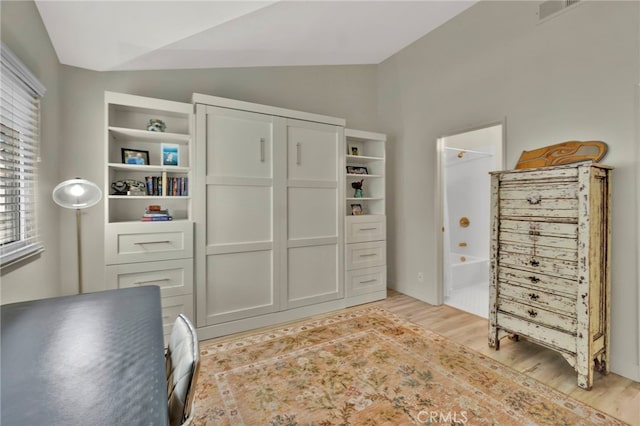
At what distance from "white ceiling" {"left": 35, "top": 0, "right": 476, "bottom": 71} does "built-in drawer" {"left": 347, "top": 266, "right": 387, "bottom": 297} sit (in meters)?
2.49

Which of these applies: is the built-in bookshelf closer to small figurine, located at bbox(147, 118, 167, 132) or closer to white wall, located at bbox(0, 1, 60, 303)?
→ small figurine, located at bbox(147, 118, 167, 132)

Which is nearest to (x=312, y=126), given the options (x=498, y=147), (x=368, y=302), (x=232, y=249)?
(x=232, y=249)

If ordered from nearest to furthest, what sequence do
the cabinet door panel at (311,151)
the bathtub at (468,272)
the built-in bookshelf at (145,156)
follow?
the built-in bookshelf at (145,156)
the cabinet door panel at (311,151)
the bathtub at (468,272)

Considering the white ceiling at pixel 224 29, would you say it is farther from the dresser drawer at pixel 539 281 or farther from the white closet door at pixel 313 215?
the dresser drawer at pixel 539 281

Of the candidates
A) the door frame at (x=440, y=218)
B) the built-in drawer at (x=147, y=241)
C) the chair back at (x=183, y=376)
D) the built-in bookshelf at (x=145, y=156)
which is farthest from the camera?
the door frame at (x=440, y=218)

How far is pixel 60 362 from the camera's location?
2.63ft

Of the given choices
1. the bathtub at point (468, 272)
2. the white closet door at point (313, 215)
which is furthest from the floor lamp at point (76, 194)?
the bathtub at point (468, 272)

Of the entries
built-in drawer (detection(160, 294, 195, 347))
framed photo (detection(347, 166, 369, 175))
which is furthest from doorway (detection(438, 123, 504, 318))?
built-in drawer (detection(160, 294, 195, 347))

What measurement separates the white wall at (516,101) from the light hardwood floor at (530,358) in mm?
230

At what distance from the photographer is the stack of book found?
2441 mm

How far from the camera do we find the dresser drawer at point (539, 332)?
1954 mm

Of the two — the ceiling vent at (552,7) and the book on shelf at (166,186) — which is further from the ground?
the ceiling vent at (552,7)

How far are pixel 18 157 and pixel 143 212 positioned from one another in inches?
38.1

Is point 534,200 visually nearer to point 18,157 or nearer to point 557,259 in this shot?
point 557,259
